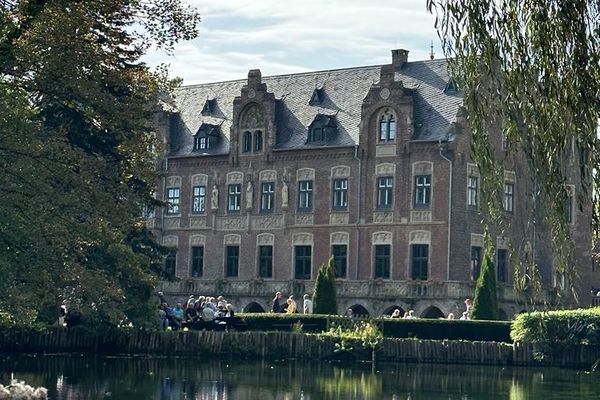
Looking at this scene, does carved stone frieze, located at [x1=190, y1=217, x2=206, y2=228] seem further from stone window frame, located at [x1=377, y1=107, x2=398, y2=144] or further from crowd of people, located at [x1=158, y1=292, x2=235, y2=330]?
crowd of people, located at [x1=158, y1=292, x2=235, y2=330]

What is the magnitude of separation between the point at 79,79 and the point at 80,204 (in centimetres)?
272

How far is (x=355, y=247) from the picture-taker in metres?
64.1

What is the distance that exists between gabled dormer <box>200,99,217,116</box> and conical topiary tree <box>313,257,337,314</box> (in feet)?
66.3

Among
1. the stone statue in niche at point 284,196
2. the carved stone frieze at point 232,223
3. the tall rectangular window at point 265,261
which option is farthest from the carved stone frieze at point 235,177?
the tall rectangular window at point 265,261

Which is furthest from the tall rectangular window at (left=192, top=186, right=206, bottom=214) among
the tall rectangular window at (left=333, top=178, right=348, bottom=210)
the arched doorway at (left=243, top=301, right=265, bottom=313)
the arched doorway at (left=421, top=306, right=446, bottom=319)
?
the arched doorway at (left=421, top=306, right=446, bottom=319)

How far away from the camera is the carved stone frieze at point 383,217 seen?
63.0 meters

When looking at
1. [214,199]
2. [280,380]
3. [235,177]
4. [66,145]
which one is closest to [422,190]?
[235,177]

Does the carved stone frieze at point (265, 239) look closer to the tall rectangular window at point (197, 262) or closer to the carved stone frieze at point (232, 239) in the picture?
the carved stone frieze at point (232, 239)

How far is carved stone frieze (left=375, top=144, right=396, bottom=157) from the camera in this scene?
62.9 m

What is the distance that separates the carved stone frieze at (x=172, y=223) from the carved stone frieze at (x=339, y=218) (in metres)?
9.56

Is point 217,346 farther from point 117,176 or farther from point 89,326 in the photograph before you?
point 117,176

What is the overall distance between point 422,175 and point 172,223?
14977 millimetres

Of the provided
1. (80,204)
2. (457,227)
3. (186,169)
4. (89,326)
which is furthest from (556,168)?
(186,169)

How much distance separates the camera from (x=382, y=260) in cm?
6319
